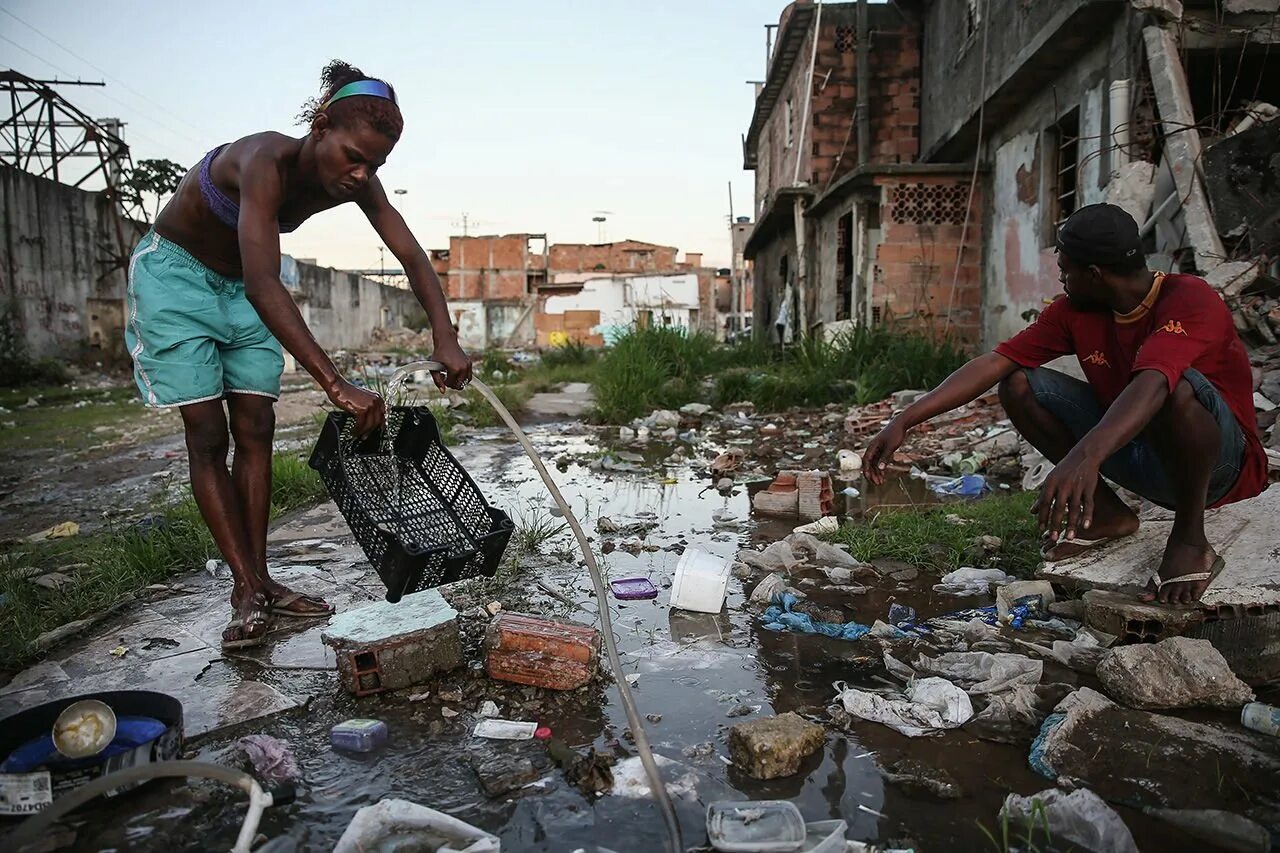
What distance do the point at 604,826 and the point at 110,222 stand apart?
17.2 m

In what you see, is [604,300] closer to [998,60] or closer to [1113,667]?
[998,60]

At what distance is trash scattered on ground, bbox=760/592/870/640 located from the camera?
2.17 m

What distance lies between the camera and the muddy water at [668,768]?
1325 mm

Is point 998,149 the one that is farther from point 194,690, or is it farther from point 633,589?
point 194,690

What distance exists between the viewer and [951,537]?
2.96m

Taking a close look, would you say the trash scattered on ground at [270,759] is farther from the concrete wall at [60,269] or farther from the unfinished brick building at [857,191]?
the concrete wall at [60,269]

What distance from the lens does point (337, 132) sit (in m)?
2.00

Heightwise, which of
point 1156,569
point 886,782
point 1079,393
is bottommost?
point 886,782

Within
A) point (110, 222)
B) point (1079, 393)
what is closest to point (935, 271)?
point (1079, 393)

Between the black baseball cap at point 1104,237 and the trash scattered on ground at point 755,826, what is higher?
the black baseball cap at point 1104,237

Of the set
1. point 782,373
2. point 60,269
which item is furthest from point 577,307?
point 782,373

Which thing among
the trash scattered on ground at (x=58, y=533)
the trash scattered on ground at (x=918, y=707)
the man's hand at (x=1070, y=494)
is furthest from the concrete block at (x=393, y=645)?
the trash scattered on ground at (x=58, y=533)

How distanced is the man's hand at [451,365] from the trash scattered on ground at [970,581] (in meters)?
1.63

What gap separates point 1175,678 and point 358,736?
1.73 metres
